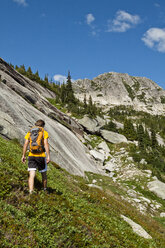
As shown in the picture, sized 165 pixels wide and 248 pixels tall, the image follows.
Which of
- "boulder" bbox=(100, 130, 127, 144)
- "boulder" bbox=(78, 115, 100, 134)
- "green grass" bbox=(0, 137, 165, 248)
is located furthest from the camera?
"boulder" bbox=(78, 115, 100, 134)

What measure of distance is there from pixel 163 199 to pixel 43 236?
23906 millimetres

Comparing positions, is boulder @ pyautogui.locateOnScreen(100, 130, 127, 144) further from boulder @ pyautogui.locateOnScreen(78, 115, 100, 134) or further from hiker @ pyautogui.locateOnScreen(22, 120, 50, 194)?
hiker @ pyautogui.locateOnScreen(22, 120, 50, 194)

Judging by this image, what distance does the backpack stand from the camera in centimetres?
676

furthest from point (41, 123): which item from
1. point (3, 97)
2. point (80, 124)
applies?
point (80, 124)

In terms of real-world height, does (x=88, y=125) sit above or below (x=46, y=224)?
above

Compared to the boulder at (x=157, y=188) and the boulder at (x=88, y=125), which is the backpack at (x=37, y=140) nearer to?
the boulder at (x=157, y=188)

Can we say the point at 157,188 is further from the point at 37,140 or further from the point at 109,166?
the point at 37,140

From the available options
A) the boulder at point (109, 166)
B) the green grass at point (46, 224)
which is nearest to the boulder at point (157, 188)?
the boulder at point (109, 166)

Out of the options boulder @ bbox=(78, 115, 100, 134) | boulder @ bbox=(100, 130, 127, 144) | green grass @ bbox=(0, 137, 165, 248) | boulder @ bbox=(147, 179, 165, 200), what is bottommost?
boulder @ bbox=(147, 179, 165, 200)

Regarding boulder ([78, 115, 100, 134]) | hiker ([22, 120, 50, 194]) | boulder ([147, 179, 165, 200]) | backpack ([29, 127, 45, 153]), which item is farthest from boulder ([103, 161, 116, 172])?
backpack ([29, 127, 45, 153])

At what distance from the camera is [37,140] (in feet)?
22.3

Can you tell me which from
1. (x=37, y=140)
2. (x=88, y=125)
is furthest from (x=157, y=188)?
(x=88, y=125)

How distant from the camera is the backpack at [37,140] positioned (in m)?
6.76

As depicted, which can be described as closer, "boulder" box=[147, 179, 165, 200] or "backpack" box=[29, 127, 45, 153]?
"backpack" box=[29, 127, 45, 153]
